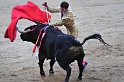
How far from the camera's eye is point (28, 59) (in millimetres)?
7504

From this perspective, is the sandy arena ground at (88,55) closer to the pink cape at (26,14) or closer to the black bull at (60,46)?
the black bull at (60,46)

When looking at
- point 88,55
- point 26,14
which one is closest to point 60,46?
point 26,14

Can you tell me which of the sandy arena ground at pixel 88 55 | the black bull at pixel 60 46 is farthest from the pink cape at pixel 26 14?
the sandy arena ground at pixel 88 55

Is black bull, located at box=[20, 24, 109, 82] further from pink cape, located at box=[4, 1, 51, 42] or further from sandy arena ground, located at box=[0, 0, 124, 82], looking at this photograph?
sandy arena ground, located at box=[0, 0, 124, 82]

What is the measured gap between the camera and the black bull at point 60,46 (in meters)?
5.42

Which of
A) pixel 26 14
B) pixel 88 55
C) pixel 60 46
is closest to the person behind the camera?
pixel 60 46

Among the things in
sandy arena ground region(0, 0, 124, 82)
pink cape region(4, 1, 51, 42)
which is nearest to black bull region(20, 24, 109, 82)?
pink cape region(4, 1, 51, 42)

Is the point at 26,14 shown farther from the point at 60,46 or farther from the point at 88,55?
the point at 88,55

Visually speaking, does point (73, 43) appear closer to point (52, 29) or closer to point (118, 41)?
point (52, 29)

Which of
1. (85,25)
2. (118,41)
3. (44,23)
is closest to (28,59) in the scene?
(44,23)

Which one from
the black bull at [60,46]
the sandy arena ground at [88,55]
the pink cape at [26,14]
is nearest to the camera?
the black bull at [60,46]

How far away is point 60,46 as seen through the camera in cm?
548

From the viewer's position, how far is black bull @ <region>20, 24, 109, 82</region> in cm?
542

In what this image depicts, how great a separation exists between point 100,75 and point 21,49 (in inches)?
110
